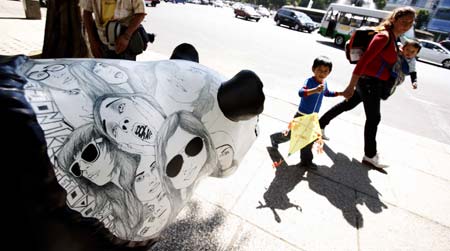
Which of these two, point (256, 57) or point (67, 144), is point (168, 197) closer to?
point (67, 144)

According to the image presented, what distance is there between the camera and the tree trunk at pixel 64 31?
14.2 feet

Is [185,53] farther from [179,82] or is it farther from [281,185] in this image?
[281,185]

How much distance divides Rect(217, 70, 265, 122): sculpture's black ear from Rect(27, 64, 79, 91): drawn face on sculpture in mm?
583

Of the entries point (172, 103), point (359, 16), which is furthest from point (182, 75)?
point (359, 16)

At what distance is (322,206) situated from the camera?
2.81m

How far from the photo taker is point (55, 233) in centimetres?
83

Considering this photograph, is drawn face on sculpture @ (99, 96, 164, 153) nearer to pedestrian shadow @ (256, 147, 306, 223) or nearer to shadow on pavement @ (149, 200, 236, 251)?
shadow on pavement @ (149, 200, 236, 251)

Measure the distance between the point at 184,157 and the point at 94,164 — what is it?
0.38 m

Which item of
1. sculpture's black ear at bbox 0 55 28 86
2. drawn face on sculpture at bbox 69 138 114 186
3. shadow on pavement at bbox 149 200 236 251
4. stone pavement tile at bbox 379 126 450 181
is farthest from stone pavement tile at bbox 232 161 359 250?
sculpture's black ear at bbox 0 55 28 86

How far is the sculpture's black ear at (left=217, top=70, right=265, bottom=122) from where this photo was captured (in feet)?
3.81

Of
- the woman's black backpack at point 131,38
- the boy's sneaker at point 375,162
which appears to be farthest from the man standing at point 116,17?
the boy's sneaker at point 375,162

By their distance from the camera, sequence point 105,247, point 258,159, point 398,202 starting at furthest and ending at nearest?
1. point 258,159
2. point 398,202
3. point 105,247

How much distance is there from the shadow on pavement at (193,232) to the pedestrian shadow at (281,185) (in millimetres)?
517

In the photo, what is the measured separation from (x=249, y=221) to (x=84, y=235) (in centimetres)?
173
